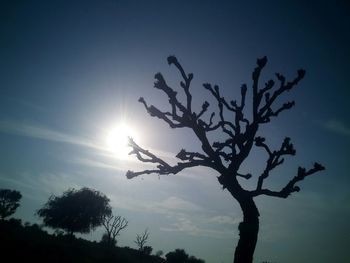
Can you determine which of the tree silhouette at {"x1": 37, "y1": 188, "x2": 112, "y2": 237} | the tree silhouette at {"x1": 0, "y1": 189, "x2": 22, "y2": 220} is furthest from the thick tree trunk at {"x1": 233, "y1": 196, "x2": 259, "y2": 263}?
the tree silhouette at {"x1": 0, "y1": 189, "x2": 22, "y2": 220}

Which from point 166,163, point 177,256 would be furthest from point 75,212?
point 166,163

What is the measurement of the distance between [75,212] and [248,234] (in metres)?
47.7

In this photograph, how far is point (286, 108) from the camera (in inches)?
433

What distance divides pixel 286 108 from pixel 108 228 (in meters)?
47.6

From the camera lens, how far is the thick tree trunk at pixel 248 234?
8.31m

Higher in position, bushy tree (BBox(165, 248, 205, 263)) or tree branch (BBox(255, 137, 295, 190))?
tree branch (BBox(255, 137, 295, 190))

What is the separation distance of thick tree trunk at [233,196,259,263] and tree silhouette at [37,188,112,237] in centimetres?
4663

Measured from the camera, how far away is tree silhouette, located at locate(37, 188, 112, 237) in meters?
49.3

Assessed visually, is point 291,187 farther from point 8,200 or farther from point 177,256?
point 8,200

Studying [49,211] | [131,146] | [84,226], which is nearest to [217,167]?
[131,146]

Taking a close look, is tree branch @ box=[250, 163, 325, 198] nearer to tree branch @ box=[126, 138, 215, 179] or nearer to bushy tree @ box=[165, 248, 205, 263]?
tree branch @ box=[126, 138, 215, 179]

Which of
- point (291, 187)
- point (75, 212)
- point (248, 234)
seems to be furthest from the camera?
point (75, 212)

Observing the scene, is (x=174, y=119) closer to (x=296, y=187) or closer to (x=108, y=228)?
(x=296, y=187)

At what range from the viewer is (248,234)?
27.7 feet
